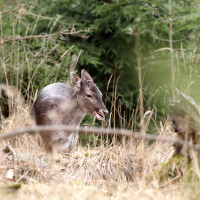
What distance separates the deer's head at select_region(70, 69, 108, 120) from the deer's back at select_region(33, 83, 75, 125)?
0.27m

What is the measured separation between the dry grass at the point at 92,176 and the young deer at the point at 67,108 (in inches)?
26.9

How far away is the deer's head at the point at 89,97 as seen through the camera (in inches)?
213

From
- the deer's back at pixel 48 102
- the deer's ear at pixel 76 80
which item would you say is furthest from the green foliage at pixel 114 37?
the deer's ear at pixel 76 80

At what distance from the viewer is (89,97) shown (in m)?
5.57

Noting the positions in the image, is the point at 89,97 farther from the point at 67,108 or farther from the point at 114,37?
the point at 114,37

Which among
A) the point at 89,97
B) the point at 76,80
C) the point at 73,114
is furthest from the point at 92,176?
the point at 76,80

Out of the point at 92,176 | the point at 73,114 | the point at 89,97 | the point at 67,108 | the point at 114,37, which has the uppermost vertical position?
the point at 114,37

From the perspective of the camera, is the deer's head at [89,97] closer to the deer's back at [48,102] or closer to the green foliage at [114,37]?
the deer's back at [48,102]

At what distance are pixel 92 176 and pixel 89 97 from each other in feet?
5.70

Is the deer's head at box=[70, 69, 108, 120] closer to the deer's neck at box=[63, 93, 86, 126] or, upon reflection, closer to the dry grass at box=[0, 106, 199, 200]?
the deer's neck at box=[63, 93, 86, 126]

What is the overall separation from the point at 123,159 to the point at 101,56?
→ 17.5 ft

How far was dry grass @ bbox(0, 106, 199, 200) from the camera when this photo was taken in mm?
2598

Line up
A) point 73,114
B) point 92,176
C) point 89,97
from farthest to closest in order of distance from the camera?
point 73,114 < point 89,97 < point 92,176

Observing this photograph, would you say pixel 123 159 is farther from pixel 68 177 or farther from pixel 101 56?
pixel 101 56
